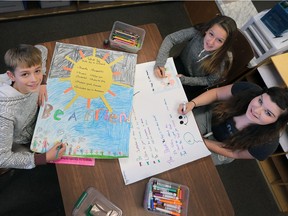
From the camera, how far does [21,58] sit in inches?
35.0

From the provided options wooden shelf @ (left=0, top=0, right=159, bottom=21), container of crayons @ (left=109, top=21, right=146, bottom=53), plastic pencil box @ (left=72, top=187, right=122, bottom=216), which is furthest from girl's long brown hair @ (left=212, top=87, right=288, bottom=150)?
wooden shelf @ (left=0, top=0, right=159, bottom=21)

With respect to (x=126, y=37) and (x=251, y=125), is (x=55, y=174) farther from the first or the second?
(x=251, y=125)

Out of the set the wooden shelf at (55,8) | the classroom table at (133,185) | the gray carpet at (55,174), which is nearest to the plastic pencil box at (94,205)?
the classroom table at (133,185)

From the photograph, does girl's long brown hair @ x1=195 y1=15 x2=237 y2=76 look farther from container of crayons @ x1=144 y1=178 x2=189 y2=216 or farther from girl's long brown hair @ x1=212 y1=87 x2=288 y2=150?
container of crayons @ x1=144 y1=178 x2=189 y2=216

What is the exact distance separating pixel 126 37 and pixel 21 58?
0.45 metres

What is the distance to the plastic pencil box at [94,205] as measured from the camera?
2.80 ft

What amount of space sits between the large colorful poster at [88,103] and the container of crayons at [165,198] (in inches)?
6.5

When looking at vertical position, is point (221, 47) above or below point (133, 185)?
above

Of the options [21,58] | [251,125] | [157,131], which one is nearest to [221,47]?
[251,125]

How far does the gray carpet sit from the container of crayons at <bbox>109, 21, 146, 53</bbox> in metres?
0.95

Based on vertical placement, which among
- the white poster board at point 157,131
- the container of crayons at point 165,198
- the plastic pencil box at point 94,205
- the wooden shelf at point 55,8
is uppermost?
the wooden shelf at point 55,8

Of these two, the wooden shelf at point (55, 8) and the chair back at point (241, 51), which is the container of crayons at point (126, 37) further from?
the wooden shelf at point (55, 8)

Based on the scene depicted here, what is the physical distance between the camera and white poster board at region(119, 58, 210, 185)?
37.3 inches

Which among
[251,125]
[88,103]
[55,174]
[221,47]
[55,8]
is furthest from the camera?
[55,8]
